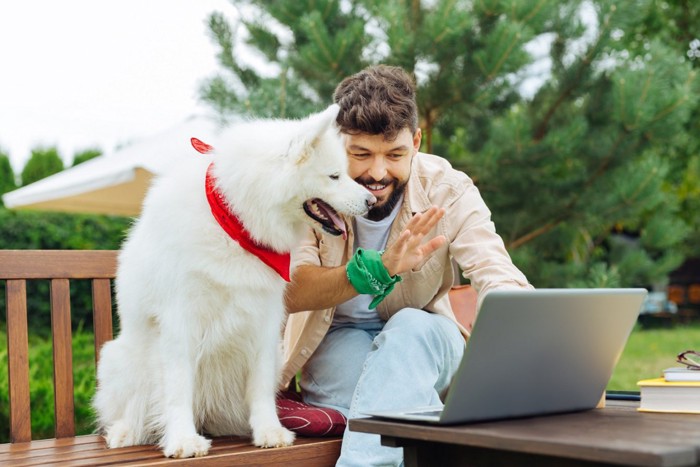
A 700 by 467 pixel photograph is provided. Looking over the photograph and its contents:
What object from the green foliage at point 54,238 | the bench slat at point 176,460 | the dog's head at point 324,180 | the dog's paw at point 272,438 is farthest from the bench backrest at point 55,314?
the green foliage at point 54,238

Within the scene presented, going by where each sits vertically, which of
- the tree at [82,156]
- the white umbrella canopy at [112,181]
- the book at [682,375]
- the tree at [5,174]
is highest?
the tree at [82,156]

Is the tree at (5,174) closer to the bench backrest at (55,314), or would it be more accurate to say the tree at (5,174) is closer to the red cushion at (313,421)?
the bench backrest at (55,314)

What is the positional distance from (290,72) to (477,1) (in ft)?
4.16

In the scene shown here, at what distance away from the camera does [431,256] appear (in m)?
2.76

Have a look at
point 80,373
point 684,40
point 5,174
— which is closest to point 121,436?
point 80,373

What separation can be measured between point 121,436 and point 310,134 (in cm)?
111

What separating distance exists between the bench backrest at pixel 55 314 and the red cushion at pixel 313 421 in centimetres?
78

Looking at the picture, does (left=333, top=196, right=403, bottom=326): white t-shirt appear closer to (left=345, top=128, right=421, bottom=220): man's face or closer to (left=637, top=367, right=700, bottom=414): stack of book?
(left=345, top=128, right=421, bottom=220): man's face

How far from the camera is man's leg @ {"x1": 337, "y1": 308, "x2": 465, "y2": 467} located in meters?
2.22

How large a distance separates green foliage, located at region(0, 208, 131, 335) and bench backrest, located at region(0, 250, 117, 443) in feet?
14.0

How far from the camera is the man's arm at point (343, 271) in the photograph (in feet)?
7.30

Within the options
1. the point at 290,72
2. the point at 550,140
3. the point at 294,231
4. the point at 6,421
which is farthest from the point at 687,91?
the point at 6,421

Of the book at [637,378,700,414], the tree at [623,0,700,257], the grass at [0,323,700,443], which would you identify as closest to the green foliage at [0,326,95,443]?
the grass at [0,323,700,443]

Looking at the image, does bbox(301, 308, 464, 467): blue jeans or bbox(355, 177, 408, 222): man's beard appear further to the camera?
bbox(355, 177, 408, 222): man's beard
